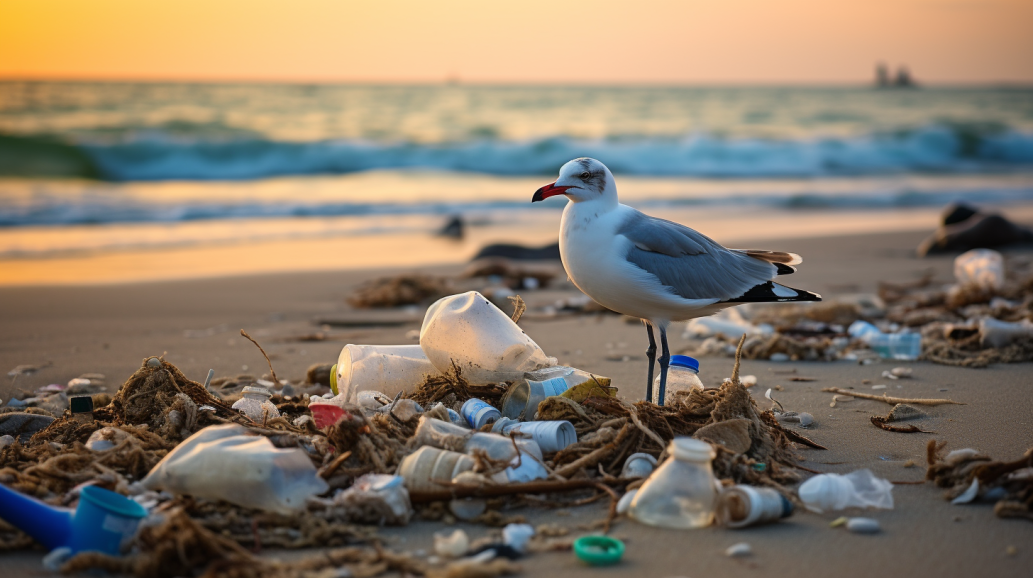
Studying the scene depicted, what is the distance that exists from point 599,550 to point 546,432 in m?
0.76

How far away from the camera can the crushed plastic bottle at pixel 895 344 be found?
5215 mm

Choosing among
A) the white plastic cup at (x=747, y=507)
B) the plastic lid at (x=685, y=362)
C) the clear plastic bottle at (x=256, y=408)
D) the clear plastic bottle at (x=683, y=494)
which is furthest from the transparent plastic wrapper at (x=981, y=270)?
the clear plastic bottle at (x=256, y=408)

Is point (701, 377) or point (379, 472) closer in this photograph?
point (379, 472)

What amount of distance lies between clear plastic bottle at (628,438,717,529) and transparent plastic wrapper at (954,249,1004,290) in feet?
17.5

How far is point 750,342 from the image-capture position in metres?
5.42

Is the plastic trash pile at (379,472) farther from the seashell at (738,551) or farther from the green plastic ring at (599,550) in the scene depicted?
the seashell at (738,551)

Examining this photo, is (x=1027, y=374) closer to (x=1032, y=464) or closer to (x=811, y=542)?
(x=1032, y=464)

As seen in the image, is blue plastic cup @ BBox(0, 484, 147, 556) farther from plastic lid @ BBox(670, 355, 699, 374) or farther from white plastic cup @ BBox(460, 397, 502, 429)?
plastic lid @ BBox(670, 355, 699, 374)

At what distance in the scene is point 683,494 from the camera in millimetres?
2807

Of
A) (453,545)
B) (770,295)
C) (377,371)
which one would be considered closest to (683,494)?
(453,545)

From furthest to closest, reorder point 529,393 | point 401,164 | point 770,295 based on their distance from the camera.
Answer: point 401,164, point 770,295, point 529,393

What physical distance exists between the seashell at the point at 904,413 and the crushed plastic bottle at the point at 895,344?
3.72ft

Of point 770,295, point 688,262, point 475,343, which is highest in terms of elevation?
point 688,262

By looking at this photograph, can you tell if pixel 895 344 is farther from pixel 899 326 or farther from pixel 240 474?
pixel 240 474
